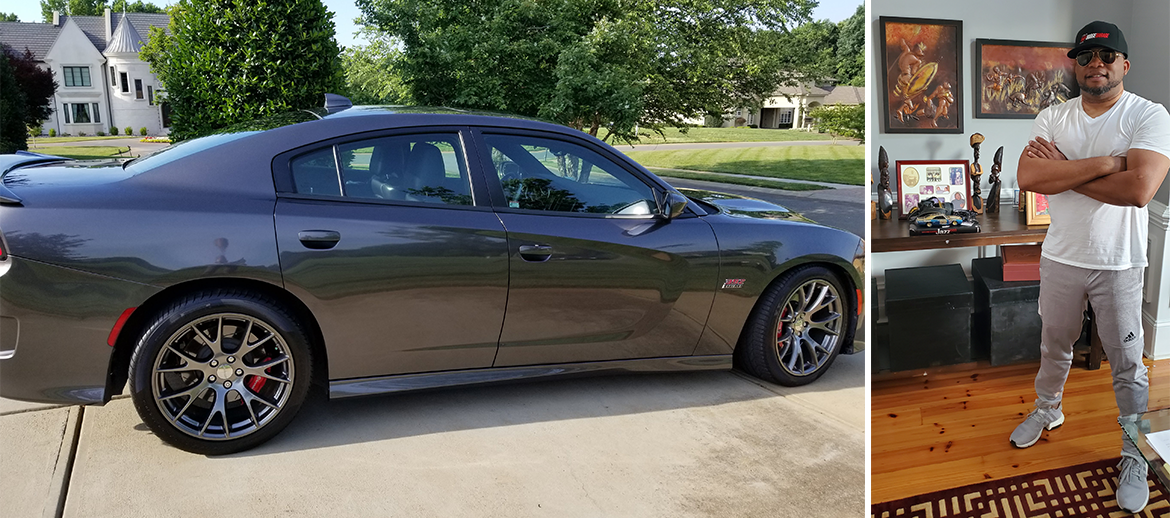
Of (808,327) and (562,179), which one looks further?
(808,327)

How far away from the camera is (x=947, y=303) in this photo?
11.6 ft

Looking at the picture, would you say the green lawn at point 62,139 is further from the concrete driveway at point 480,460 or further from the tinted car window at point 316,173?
the tinted car window at point 316,173

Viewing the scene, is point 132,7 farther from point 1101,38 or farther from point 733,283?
point 1101,38

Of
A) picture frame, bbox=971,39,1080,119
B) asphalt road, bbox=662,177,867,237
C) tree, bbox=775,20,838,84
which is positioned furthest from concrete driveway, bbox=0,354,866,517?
tree, bbox=775,20,838,84

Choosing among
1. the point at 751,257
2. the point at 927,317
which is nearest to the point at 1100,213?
the point at 751,257

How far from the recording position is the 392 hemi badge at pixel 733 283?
3.11m

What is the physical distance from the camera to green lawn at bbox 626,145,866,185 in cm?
923

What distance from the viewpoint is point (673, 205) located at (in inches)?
119

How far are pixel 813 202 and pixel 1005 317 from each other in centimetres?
549

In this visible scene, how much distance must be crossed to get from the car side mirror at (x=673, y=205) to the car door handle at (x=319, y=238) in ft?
4.18

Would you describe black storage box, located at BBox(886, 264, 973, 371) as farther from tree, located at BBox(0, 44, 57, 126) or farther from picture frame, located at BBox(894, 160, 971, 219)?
tree, located at BBox(0, 44, 57, 126)

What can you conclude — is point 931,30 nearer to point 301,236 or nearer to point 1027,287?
point 1027,287

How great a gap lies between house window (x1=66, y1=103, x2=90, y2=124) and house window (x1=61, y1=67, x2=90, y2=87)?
0.61 feet

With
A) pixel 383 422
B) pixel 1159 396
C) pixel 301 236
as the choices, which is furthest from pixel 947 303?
pixel 301 236
